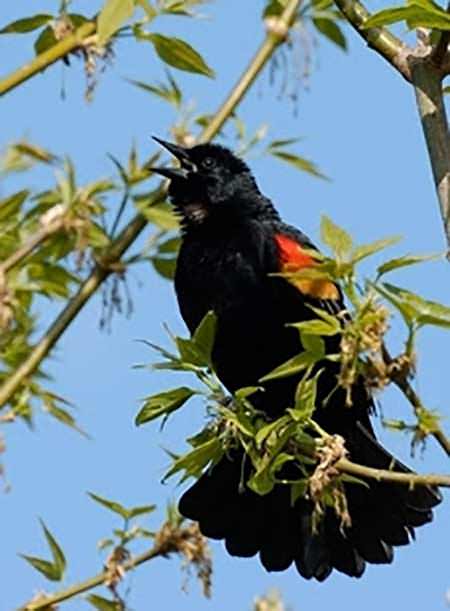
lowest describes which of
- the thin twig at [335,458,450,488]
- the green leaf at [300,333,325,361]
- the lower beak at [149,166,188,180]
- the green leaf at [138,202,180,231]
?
the thin twig at [335,458,450,488]

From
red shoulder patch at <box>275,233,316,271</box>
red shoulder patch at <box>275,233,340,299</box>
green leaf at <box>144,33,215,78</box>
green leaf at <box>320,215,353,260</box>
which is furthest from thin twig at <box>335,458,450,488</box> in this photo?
red shoulder patch at <box>275,233,316,271</box>

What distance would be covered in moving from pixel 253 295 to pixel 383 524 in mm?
519

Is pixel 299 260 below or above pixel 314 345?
above

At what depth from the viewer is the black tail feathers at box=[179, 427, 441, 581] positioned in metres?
3.11

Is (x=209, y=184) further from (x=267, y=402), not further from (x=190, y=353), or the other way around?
(x=190, y=353)

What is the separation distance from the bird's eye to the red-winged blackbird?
0.11 metres

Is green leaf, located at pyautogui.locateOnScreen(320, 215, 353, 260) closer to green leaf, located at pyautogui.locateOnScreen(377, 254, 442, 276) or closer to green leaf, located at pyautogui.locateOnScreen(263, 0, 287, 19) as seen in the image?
green leaf, located at pyautogui.locateOnScreen(377, 254, 442, 276)

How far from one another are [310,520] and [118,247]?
72 cm

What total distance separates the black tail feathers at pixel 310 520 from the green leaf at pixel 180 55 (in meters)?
0.76

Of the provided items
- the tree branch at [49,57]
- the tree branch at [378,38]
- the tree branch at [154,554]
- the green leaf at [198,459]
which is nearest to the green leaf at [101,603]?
the tree branch at [154,554]

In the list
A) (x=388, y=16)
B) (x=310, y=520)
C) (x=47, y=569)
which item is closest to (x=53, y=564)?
(x=47, y=569)

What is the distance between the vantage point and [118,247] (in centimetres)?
299

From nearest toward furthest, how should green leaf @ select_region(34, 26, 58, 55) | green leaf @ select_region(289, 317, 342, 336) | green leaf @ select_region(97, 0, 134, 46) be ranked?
green leaf @ select_region(289, 317, 342, 336)
green leaf @ select_region(97, 0, 134, 46)
green leaf @ select_region(34, 26, 58, 55)

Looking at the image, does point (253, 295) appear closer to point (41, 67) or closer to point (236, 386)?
point (236, 386)
